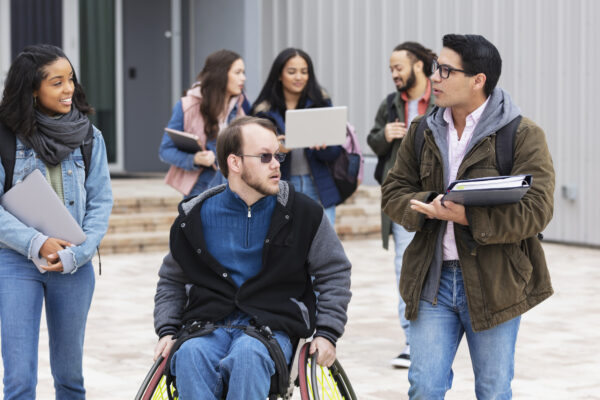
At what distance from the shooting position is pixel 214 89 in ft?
21.1

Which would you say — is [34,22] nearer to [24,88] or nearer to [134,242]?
[134,242]

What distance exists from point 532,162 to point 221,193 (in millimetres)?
1102

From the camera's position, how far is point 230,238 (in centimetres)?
387

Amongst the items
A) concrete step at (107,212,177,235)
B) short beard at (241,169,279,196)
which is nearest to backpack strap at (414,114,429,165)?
short beard at (241,169,279,196)

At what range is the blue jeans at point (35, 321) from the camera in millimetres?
4023

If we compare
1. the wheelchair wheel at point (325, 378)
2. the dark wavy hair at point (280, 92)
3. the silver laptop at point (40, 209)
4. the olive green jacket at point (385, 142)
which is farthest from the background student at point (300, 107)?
the wheelchair wheel at point (325, 378)

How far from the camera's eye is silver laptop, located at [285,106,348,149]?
584 centimetres

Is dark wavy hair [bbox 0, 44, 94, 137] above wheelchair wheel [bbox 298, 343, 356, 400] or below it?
above

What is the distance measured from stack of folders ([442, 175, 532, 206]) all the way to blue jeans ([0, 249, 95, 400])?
153cm

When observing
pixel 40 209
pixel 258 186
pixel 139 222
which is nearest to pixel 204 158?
pixel 40 209

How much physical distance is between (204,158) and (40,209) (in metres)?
2.16

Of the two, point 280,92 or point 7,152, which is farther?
point 280,92

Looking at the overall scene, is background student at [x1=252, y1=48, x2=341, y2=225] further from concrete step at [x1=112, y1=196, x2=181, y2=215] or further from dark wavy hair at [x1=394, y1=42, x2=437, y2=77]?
concrete step at [x1=112, y1=196, x2=181, y2=215]

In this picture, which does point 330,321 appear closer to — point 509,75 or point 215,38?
point 509,75
